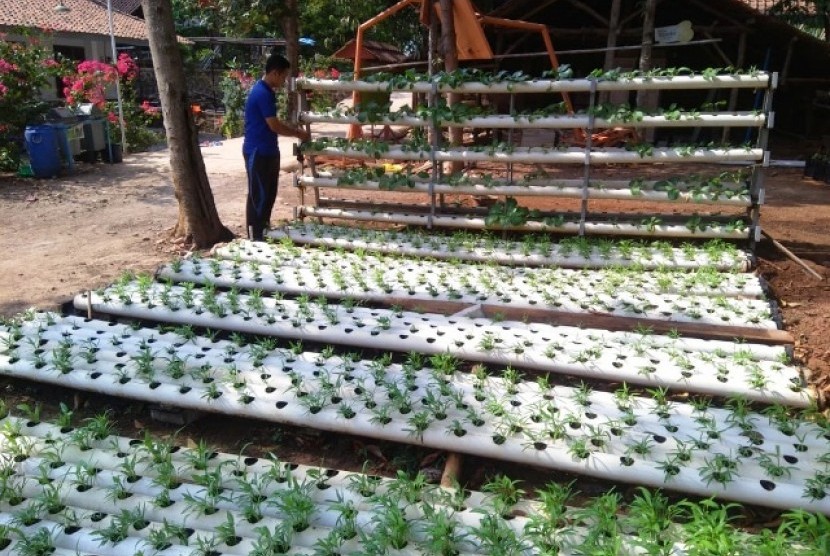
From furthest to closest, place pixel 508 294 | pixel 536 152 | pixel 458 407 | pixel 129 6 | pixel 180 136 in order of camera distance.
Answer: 1. pixel 129 6
2. pixel 180 136
3. pixel 536 152
4. pixel 508 294
5. pixel 458 407

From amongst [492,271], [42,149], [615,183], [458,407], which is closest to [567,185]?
[615,183]

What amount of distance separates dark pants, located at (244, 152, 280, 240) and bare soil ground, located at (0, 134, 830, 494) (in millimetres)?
1009

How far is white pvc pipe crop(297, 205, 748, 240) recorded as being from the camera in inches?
242

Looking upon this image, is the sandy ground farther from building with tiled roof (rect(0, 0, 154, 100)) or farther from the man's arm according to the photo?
building with tiled roof (rect(0, 0, 154, 100))

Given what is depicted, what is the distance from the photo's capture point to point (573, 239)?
21.3 feet

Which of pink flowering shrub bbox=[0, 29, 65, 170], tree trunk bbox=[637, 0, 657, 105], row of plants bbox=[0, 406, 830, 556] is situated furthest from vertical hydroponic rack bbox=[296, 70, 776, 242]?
pink flowering shrub bbox=[0, 29, 65, 170]

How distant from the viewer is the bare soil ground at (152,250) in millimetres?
3469

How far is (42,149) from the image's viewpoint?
461 inches

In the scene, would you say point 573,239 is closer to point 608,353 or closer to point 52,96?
point 608,353

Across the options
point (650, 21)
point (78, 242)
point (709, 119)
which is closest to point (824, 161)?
point (650, 21)

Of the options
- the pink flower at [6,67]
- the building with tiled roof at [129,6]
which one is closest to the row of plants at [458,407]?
the pink flower at [6,67]

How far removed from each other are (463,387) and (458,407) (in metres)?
0.22

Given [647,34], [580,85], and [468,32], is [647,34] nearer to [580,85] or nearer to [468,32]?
[468,32]

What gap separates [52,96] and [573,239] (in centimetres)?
1921
